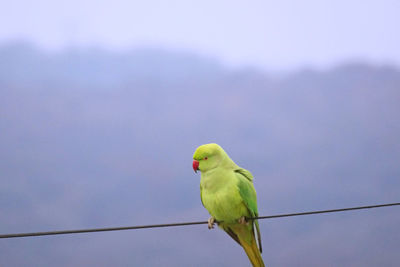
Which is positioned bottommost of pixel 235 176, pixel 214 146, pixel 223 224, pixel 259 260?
pixel 259 260

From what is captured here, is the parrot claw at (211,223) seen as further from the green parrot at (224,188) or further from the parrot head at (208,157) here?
the parrot head at (208,157)

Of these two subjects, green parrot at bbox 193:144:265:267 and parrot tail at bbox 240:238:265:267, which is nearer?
green parrot at bbox 193:144:265:267

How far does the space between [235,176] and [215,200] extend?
0.21 m

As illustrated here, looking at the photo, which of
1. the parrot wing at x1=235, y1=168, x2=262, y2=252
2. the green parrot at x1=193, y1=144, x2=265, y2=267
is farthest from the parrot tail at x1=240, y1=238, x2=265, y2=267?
the parrot wing at x1=235, y1=168, x2=262, y2=252

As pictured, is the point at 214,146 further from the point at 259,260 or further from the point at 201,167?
the point at 259,260

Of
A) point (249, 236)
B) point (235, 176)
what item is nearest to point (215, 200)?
point (235, 176)

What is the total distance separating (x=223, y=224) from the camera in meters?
3.04

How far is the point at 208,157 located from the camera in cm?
289

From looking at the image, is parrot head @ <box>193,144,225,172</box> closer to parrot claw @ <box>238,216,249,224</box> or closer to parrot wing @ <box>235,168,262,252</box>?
parrot wing @ <box>235,168,262,252</box>

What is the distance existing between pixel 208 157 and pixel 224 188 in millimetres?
230

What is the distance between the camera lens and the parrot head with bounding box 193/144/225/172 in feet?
9.46

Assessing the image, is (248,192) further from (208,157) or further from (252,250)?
(252,250)

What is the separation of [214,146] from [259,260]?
858 millimetres

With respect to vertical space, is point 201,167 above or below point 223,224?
above
